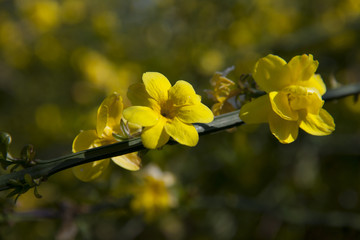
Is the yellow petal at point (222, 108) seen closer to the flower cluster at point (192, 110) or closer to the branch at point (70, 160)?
the flower cluster at point (192, 110)

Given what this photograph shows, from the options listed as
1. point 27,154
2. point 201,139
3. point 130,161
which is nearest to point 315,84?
point 130,161

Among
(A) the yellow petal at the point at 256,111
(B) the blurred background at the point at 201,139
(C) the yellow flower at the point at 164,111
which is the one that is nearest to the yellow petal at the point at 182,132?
(C) the yellow flower at the point at 164,111

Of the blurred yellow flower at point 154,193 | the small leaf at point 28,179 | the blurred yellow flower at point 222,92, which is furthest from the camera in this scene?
the blurred yellow flower at point 154,193

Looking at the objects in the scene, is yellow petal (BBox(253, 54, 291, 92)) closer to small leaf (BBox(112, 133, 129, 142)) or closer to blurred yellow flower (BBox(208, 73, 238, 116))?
blurred yellow flower (BBox(208, 73, 238, 116))

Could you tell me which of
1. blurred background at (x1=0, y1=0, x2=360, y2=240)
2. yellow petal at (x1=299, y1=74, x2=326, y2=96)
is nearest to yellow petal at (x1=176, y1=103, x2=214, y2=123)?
yellow petal at (x1=299, y1=74, x2=326, y2=96)

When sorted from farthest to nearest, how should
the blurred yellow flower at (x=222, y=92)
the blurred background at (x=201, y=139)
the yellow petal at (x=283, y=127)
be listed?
the blurred background at (x=201, y=139)
the blurred yellow flower at (x=222, y=92)
the yellow petal at (x=283, y=127)
